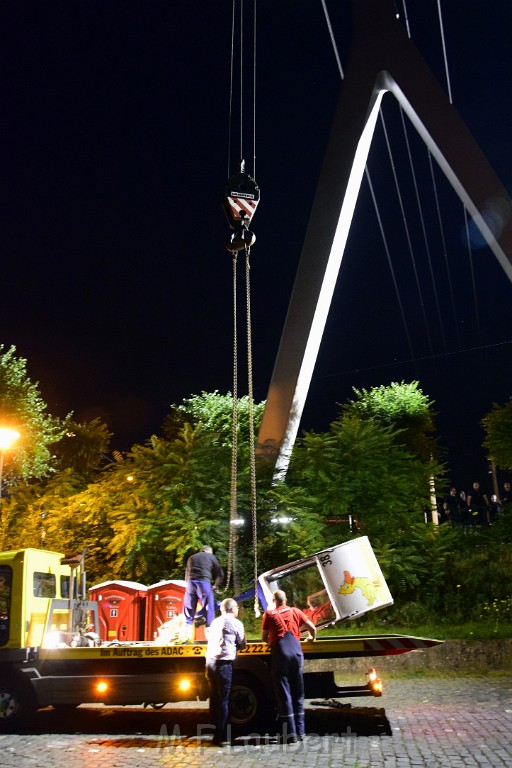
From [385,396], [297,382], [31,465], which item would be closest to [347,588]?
[297,382]

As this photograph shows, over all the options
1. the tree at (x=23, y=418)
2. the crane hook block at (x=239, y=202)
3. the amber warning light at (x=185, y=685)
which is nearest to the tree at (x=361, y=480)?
the crane hook block at (x=239, y=202)

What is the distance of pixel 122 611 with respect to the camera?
45.4 ft

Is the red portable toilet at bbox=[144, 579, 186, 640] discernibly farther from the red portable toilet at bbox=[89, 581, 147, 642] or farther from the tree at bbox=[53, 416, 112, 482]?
the tree at bbox=[53, 416, 112, 482]

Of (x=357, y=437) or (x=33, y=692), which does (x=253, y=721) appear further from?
(x=357, y=437)

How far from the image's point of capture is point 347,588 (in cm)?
1047

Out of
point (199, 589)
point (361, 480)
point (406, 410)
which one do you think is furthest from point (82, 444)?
point (199, 589)

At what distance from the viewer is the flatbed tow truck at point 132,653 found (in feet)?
30.3

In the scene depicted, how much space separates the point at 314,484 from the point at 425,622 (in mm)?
4925

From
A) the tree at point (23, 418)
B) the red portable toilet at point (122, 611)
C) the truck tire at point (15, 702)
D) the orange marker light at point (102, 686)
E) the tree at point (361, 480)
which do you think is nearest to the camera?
the orange marker light at point (102, 686)

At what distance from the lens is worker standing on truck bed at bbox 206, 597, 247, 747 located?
8.82 metres

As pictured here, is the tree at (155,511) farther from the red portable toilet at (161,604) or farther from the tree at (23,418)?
the tree at (23,418)

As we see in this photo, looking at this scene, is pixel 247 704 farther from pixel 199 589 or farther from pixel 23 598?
pixel 23 598

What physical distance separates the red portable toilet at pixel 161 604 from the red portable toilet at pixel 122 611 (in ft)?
0.52

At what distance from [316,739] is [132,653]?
8.83ft
